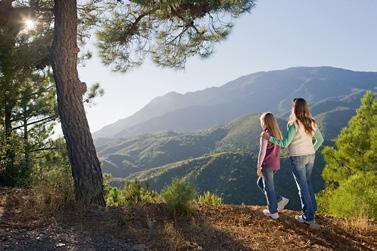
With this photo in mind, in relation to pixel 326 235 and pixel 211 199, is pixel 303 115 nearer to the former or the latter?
pixel 326 235

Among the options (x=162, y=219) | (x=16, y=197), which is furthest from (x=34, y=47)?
(x=162, y=219)

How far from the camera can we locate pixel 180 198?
15.4 ft

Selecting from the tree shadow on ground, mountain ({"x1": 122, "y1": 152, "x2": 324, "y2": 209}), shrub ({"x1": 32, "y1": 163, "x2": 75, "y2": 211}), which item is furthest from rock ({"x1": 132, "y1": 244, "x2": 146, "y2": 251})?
mountain ({"x1": 122, "y1": 152, "x2": 324, "y2": 209})

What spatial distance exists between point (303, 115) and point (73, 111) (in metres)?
2.93

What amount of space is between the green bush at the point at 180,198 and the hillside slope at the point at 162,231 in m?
0.11

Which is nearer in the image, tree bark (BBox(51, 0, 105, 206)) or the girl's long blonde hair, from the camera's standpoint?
the girl's long blonde hair

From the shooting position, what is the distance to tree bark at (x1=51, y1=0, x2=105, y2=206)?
4.99m

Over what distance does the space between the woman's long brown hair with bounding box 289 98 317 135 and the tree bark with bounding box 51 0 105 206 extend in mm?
2618

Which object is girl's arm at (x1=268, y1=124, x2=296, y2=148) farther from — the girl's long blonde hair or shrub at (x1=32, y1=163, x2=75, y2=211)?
shrub at (x1=32, y1=163, x2=75, y2=211)

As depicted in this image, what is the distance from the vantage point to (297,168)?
4738 mm

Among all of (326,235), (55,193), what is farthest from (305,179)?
(55,193)

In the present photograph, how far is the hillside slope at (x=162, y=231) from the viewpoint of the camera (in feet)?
12.0

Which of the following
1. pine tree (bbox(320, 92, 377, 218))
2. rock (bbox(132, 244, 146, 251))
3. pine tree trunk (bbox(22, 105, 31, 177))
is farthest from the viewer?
pine tree (bbox(320, 92, 377, 218))

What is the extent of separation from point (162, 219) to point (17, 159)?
6.18 metres
